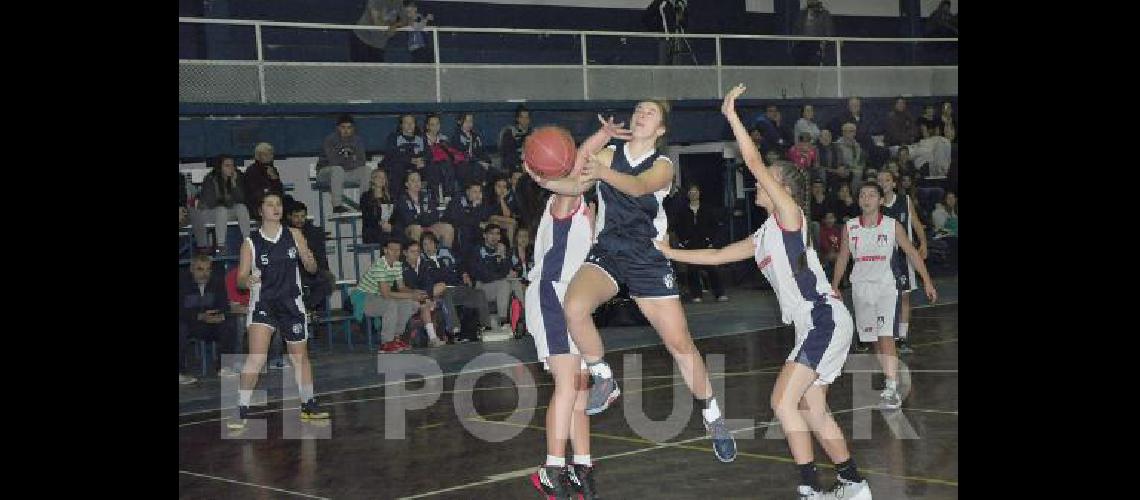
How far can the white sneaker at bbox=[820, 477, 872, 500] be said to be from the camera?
802 cm

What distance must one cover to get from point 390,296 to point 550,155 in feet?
30.5

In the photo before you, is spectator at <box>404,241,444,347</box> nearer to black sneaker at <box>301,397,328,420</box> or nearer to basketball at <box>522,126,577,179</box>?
black sneaker at <box>301,397,328,420</box>

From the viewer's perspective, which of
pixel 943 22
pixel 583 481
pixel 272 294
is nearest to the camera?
pixel 583 481

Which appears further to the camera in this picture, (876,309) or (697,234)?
(697,234)

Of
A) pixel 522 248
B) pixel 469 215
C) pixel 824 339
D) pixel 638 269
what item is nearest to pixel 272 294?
pixel 638 269

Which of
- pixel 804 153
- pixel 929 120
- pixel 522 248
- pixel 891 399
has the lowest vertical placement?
pixel 891 399

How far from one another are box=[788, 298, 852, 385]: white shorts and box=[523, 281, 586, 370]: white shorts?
1.37 meters

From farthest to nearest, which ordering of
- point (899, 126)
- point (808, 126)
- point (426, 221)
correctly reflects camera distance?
point (899, 126), point (808, 126), point (426, 221)

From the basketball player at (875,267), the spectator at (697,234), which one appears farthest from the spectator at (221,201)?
the basketball player at (875,267)

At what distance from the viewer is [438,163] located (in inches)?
739

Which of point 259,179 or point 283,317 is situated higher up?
point 259,179

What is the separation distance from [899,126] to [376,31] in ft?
32.3

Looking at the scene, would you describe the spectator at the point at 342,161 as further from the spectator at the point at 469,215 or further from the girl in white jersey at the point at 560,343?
the girl in white jersey at the point at 560,343

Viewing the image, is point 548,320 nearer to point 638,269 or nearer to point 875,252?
point 638,269
